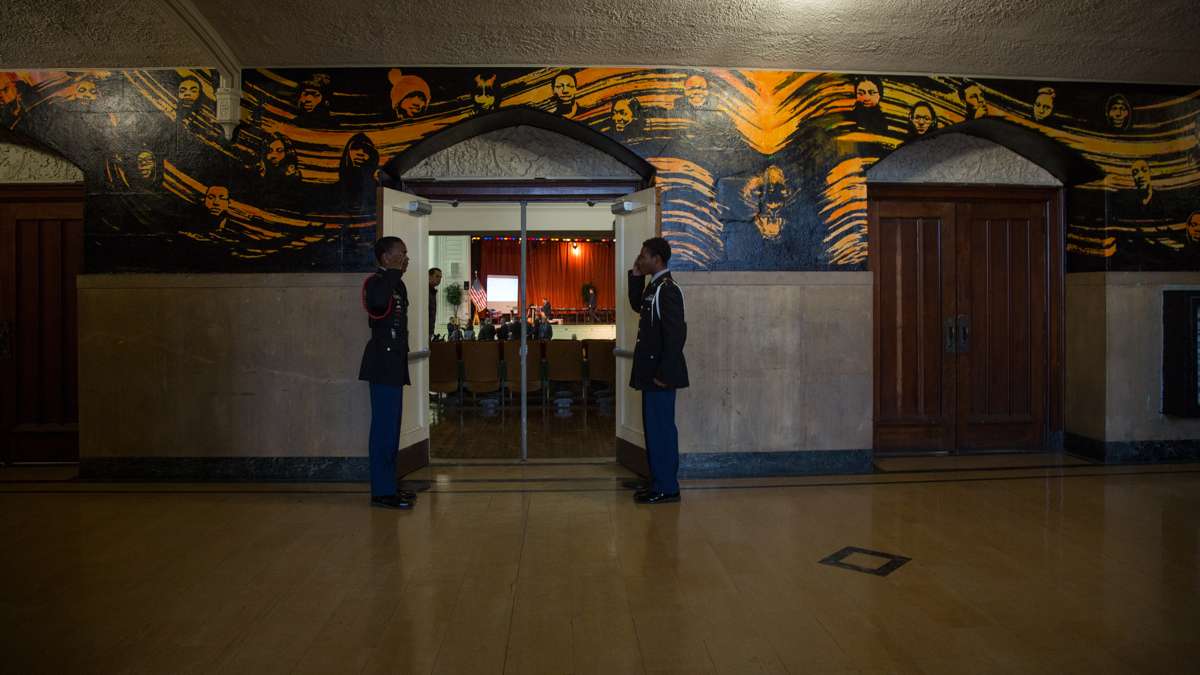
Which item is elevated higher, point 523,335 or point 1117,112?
point 1117,112

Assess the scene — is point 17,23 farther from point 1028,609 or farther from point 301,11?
point 1028,609

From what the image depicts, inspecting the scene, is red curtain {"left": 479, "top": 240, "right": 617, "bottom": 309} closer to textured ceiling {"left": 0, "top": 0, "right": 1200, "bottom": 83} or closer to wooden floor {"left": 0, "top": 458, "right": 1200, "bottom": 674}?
textured ceiling {"left": 0, "top": 0, "right": 1200, "bottom": 83}

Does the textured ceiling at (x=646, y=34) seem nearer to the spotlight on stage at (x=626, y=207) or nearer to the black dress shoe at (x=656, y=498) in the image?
the spotlight on stage at (x=626, y=207)

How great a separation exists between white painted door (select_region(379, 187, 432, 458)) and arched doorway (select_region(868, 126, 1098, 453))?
355 cm

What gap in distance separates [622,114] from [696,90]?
561 millimetres

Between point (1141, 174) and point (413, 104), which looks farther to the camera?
point (1141, 174)

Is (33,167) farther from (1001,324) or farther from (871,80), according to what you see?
(1001,324)

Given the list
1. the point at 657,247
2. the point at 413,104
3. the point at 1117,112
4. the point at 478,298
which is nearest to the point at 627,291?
the point at 657,247

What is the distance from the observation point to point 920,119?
6.18 m

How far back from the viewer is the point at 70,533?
455cm

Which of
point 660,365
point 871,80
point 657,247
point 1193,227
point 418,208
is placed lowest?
point 660,365

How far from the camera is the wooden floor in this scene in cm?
297

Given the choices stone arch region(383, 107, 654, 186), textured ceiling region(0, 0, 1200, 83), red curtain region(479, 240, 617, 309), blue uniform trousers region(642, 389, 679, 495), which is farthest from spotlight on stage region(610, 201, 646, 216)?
red curtain region(479, 240, 617, 309)

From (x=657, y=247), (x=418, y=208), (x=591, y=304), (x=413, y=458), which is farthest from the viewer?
(x=591, y=304)
